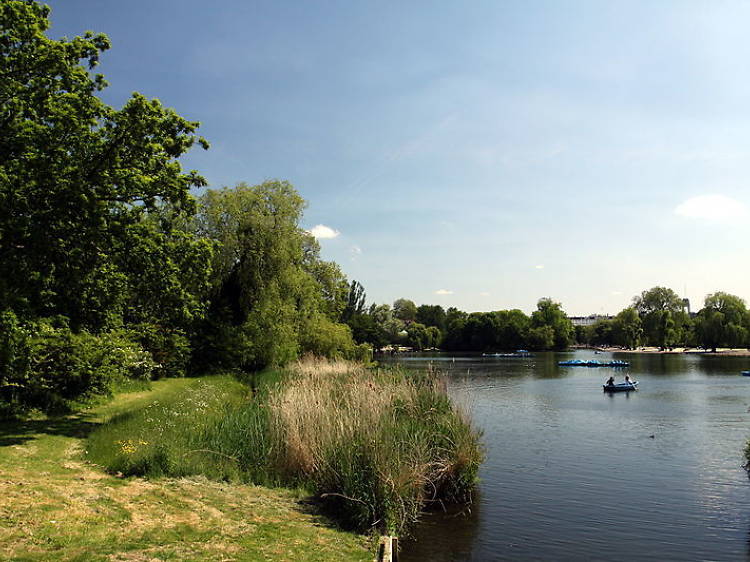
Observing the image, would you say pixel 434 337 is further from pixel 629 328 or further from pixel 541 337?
pixel 629 328

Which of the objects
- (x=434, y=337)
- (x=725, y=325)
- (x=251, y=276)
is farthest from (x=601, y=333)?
(x=251, y=276)

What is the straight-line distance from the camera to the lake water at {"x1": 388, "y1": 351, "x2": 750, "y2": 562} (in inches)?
473

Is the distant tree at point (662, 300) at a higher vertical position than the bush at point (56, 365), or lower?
higher

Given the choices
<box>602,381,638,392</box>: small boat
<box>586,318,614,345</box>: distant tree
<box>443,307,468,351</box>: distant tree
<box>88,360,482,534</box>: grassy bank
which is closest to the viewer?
<box>88,360,482,534</box>: grassy bank

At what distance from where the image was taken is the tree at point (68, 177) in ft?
46.8

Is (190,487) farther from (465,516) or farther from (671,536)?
(671,536)

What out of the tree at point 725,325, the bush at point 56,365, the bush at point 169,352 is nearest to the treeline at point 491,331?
the tree at point 725,325

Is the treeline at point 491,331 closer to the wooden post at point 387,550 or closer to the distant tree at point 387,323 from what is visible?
the distant tree at point 387,323

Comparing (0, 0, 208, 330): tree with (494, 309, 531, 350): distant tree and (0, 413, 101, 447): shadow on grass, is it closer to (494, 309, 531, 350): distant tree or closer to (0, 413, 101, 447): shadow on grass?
(0, 413, 101, 447): shadow on grass

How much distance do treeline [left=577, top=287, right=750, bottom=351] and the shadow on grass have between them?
409 feet

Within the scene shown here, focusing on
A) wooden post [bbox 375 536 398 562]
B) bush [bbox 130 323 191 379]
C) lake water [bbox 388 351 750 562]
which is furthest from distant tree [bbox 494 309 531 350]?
wooden post [bbox 375 536 398 562]

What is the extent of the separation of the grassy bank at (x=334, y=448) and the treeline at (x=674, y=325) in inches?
4706

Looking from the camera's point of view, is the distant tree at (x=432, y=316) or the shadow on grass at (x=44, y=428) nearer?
the shadow on grass at (x=44, y=428)

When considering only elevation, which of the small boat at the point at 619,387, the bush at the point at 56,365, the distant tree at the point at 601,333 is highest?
the distant tree at the point at 601,333
